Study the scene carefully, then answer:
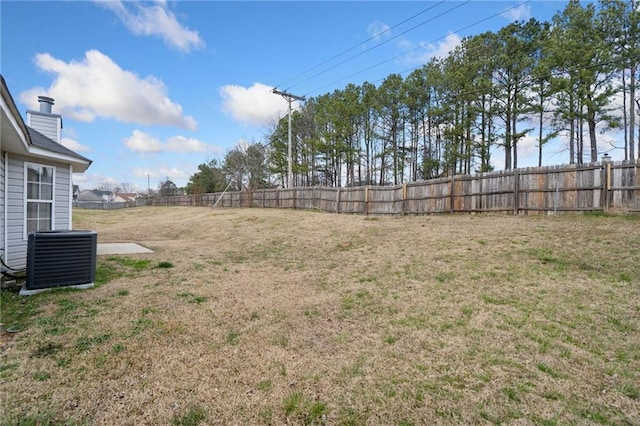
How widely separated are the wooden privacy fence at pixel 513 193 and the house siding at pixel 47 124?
10834 mm

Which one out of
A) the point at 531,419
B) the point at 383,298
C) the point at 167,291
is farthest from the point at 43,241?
the point at 531,419

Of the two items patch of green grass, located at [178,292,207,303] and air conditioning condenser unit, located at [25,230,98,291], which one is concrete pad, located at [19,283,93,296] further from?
patch of green grass, located at [178,292,207,303]

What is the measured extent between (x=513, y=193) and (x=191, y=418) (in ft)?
35.5

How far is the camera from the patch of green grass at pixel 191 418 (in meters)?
1.99

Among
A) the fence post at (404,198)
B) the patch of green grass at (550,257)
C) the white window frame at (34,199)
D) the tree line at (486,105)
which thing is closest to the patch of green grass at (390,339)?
the patch of green grass at (550,257)

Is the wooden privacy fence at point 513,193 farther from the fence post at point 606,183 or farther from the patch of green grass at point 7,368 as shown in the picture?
the patch of green grass at point 7,368

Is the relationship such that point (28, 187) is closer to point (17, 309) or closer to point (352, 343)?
point (17, 309)

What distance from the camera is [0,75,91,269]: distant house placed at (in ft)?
16.2

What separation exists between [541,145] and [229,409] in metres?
20.9

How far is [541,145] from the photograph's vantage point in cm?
1747

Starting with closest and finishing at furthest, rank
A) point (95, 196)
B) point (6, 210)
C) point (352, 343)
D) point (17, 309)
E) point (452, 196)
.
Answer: point (352, 343) → point (17, 309) → point (6, 210) → point (452, 196) → point (95, 196)

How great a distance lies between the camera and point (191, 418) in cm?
204

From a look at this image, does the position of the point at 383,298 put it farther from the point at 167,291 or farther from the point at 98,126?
the point at 98,126

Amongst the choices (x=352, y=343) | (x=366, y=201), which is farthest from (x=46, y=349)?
(x=366, y=201)
